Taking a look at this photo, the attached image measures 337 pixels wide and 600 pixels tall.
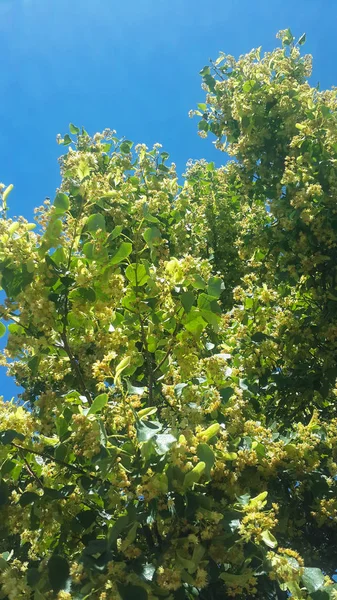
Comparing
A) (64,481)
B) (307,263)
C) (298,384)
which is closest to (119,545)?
(64,481)

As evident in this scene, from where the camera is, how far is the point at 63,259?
105 inches

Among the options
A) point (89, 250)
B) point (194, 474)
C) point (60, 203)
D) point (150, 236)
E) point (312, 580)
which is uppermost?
point (150, 236)

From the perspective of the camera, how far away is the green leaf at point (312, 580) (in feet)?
7.26

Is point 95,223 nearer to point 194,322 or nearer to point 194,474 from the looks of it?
point 194,322

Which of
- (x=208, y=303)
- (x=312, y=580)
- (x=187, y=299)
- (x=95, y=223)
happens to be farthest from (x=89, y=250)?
(x=312, y=580)

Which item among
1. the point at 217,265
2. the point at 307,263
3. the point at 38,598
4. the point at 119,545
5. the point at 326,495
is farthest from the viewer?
the point at 217,265

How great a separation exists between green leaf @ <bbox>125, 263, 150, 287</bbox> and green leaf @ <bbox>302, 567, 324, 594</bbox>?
1525mm

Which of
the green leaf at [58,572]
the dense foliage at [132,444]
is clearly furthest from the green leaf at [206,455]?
the green leaf at [58,572]

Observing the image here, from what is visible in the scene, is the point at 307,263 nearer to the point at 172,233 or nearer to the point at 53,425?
the point at 172,233

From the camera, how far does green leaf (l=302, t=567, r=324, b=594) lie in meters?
2.21

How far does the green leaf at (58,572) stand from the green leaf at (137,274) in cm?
132

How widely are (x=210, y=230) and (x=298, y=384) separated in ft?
10.2

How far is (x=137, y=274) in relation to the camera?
281cm

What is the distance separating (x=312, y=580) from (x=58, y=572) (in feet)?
3.46
